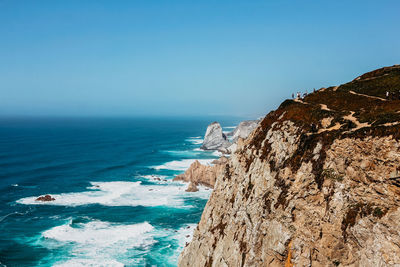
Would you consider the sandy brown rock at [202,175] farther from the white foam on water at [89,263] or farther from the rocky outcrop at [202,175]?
the white foam on water at [89,263]

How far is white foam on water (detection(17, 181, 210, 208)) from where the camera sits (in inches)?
2662

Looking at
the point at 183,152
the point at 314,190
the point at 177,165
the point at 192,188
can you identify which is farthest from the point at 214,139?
the point at 314,190

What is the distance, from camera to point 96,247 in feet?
151

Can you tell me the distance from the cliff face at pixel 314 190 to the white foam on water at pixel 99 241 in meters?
15.3

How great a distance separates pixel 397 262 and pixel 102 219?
52003 millimetres

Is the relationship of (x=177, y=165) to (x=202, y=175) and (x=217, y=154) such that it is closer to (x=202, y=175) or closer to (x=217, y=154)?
(x=202, y=175)

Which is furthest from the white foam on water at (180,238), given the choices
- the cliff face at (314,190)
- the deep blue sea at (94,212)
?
the cliff face at (314,190)

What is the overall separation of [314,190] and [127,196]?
5830cm

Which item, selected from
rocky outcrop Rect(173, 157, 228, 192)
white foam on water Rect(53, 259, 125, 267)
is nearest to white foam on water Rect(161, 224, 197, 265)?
white foam on water Rect(53, 259, 125, 267)

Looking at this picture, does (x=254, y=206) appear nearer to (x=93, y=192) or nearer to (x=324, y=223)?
(x=324, y=223)

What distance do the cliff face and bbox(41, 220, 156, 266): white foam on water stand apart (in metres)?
15.3

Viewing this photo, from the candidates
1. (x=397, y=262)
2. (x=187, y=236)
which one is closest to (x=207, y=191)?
(x=187, y=236)

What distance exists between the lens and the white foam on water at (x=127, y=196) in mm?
67625

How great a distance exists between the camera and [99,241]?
4844 cm
